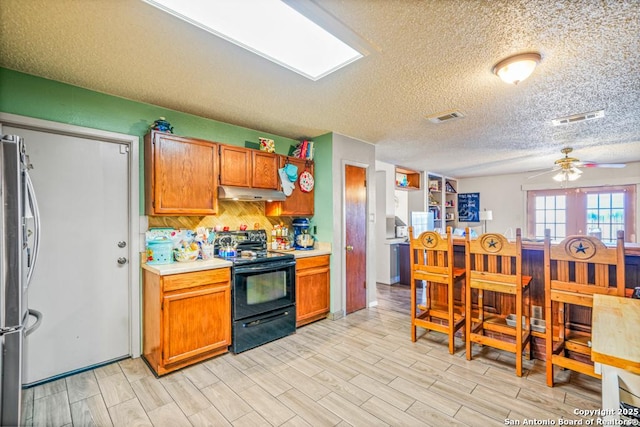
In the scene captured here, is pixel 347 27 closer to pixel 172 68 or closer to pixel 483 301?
pixel 172 68

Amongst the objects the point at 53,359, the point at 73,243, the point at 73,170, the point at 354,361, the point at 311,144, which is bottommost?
the point at 354,361

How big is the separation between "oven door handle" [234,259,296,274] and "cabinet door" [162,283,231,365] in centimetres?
18

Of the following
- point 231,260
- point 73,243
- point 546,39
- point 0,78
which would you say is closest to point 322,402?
point 231,260

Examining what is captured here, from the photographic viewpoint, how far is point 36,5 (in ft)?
4.91

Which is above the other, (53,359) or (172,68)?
(172,68)

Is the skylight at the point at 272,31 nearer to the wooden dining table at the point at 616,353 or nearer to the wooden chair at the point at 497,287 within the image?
the wooden chair at the point at 497,287

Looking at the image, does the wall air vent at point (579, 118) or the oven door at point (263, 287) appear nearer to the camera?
the oven door at point (263, 287)

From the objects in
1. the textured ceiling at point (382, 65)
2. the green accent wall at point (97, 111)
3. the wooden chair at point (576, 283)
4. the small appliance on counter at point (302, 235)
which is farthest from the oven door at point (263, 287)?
the wooden chair at point (576, 283)

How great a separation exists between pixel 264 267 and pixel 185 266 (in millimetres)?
742

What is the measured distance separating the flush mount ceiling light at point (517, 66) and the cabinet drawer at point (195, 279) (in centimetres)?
275

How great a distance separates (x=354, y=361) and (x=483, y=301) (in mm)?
1568

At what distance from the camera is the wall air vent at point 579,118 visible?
3.05 metres

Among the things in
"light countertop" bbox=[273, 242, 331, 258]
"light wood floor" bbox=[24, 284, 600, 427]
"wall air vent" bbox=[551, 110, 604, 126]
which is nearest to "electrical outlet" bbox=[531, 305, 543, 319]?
"light wood floor" bbox=[24, 284, 600, 427]

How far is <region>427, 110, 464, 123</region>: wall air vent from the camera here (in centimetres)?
302
